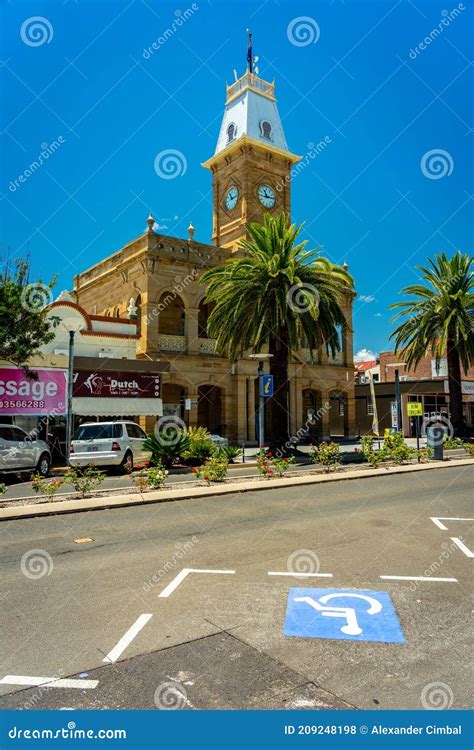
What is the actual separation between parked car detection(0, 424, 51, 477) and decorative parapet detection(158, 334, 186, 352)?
14658 millimetres

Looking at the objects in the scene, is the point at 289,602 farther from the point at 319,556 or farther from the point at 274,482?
the point at 274,482

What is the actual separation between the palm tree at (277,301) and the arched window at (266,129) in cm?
1925

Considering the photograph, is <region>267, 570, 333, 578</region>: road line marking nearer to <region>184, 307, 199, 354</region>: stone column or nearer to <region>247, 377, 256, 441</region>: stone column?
<region>184, 307, 199, 354</region>: stone column

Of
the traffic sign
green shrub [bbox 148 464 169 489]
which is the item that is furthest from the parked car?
the traffic sign

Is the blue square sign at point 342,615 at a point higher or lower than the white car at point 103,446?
lower

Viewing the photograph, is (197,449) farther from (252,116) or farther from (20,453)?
(252,116)

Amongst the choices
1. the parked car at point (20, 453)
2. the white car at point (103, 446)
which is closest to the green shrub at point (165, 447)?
the white car at point (103, 446)

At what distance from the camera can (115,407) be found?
26.0 metres

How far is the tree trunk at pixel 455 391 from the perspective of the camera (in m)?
Result: 33.8

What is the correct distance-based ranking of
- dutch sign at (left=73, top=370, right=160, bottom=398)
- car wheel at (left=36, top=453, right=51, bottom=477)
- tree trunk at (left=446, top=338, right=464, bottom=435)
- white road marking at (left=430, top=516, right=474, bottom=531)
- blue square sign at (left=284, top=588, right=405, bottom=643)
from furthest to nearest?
tree trunk at (left=446, top=338, right=464, bottom=435) < dutch sign at (left=73, top=370, right=160, bottom=398) < car wheel at (left=36, top=453, right=51, bottom=477) < white road marking at (left=430, top=516, right=474, bottom=531) < blue square sign at (left=284, top=588, right=405, bottom=643)

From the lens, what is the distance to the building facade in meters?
31.9

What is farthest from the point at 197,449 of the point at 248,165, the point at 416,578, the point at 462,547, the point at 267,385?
the point at 248,165

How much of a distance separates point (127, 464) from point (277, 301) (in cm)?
969

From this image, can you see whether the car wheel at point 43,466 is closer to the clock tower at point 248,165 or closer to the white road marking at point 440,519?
the white road marking at point 440,519
